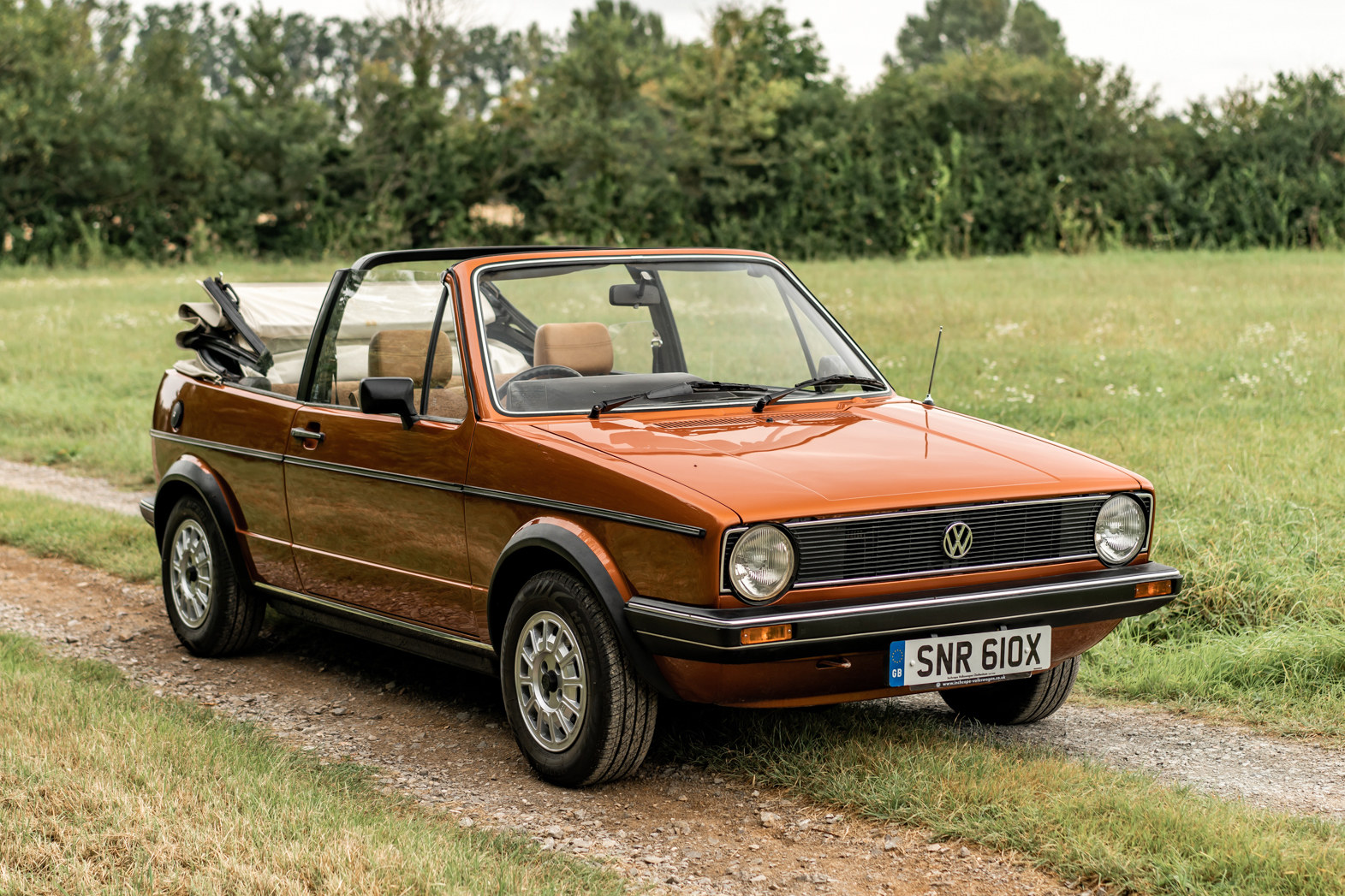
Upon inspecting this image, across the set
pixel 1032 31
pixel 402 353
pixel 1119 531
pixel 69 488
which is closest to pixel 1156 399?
pixel 1119 531

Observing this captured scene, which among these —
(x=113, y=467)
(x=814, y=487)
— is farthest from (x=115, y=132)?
(x=814, y=487)

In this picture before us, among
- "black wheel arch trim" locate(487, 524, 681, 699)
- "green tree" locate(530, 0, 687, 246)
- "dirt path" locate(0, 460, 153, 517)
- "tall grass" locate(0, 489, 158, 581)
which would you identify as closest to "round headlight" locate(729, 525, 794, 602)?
"black wheel arch trim" locate(487, 524, 681, 699)

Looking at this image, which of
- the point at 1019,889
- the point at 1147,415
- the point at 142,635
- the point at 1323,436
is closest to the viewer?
the point at 1019,889

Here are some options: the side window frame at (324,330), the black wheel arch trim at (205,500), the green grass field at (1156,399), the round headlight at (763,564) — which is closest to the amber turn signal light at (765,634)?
the round headlight at (763,564)

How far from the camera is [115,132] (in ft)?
116

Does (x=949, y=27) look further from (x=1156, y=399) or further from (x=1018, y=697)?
(x=1018, y=697)

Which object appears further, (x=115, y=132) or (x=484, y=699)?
(x=115, y=132)

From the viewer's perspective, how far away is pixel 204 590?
21.4 feet

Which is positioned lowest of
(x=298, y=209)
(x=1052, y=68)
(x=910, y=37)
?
(x=298, y=209)

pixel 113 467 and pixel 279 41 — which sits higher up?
pixel 279 41

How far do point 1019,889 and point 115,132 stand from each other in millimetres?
36288

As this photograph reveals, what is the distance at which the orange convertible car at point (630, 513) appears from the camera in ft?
13.5

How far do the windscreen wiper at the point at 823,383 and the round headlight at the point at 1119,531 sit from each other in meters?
1.26

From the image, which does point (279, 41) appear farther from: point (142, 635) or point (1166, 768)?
point (1166, 768)
